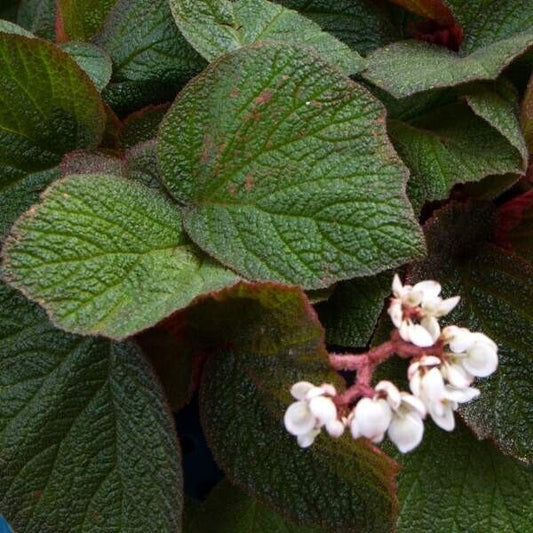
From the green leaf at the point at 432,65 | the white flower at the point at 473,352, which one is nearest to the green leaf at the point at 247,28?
the green leaf at the point at 432,65

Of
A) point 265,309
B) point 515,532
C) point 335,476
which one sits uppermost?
point 265,309

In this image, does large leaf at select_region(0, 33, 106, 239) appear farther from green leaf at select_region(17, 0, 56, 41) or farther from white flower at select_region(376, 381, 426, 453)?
white flower at select_region(376, 381, 426, 453)

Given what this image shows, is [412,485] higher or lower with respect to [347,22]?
lower

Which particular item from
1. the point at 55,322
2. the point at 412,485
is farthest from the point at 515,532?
the point at 55,322

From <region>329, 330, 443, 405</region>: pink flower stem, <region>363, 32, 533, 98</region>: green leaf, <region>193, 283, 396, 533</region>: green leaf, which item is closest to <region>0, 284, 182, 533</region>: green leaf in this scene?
<region>193, 283, 396, 533</region>: green leaf

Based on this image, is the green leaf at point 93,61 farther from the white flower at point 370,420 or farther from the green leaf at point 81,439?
the white flower at point 370,420

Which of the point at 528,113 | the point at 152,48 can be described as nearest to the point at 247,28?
the point at 152,48

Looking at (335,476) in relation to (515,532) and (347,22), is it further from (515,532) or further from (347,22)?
(347,22)
